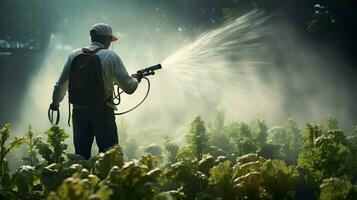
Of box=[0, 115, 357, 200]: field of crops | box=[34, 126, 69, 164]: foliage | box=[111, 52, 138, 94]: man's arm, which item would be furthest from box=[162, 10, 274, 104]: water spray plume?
box=[111, 52, 138, 94]: man's arm

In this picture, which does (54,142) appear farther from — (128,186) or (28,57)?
(28,57)

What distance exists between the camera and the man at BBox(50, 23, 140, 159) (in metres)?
6.00

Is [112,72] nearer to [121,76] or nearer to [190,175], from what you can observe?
[121,76]

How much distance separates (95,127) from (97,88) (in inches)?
17.1

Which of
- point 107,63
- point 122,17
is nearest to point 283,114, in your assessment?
point 107,63

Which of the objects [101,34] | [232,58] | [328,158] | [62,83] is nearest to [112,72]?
[101,34]

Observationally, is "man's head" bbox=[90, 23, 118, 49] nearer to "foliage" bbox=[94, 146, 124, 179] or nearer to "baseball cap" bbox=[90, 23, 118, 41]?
"baseball cap" bbox=[90, 23, 118, 41]

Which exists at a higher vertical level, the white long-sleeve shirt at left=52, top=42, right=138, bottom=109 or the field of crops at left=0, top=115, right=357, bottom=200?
the white long-sleeve shirt at left=52, top=42, right=138, bottom=109

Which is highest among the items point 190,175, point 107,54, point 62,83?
point 107,54

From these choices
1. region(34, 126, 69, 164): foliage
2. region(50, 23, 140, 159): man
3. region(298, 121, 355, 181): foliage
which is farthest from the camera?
region(34, 126, 69, 164): foliage

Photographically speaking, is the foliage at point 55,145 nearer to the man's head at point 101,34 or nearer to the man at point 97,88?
the man at point 97,88

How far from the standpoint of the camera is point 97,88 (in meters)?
6.04

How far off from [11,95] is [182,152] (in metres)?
21.7

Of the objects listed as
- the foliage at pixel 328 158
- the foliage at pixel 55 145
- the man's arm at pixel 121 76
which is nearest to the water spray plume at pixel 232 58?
the foliage at pixel 55 145
